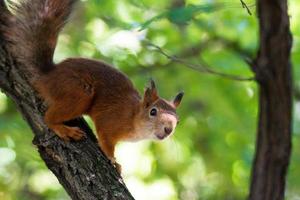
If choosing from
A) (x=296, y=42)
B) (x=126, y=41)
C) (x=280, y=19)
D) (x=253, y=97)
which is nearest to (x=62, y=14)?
(x=280, y=19)

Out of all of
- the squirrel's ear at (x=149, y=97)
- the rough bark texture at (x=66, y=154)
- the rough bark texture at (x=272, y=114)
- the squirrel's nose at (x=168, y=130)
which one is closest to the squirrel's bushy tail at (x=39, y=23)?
the rough bark texture at (x=66, y=154)

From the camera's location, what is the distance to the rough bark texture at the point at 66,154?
356 cm

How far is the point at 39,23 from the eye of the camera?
4.33 m

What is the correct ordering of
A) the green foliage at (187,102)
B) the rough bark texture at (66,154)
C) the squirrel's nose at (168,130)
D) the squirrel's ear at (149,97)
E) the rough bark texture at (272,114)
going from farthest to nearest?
1. the green foliage at (187,102)
2. the squirrel's ear at (149,97)
3. the squirrel's nose at (168,130)
4. the rough bark texture at (272,114)
5. the rough bark texture at (66,154)

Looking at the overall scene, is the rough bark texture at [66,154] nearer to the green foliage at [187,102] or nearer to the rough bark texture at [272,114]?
the rough bark texture at [272,114]

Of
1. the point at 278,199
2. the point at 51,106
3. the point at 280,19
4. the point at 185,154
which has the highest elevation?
the point at 185,154

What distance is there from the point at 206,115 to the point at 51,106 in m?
2.69

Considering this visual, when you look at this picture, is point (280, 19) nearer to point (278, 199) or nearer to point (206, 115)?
point (278, 199)

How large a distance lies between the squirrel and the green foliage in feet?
3.99

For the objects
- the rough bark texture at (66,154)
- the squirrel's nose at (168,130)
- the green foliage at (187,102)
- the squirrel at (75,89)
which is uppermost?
Result: the green foliage at (187,102)

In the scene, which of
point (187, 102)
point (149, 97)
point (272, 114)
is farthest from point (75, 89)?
point (187, 102)

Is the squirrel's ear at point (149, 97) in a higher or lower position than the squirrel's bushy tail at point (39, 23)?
lower

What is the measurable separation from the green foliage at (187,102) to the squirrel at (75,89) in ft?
3.99

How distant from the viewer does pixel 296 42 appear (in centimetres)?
669
